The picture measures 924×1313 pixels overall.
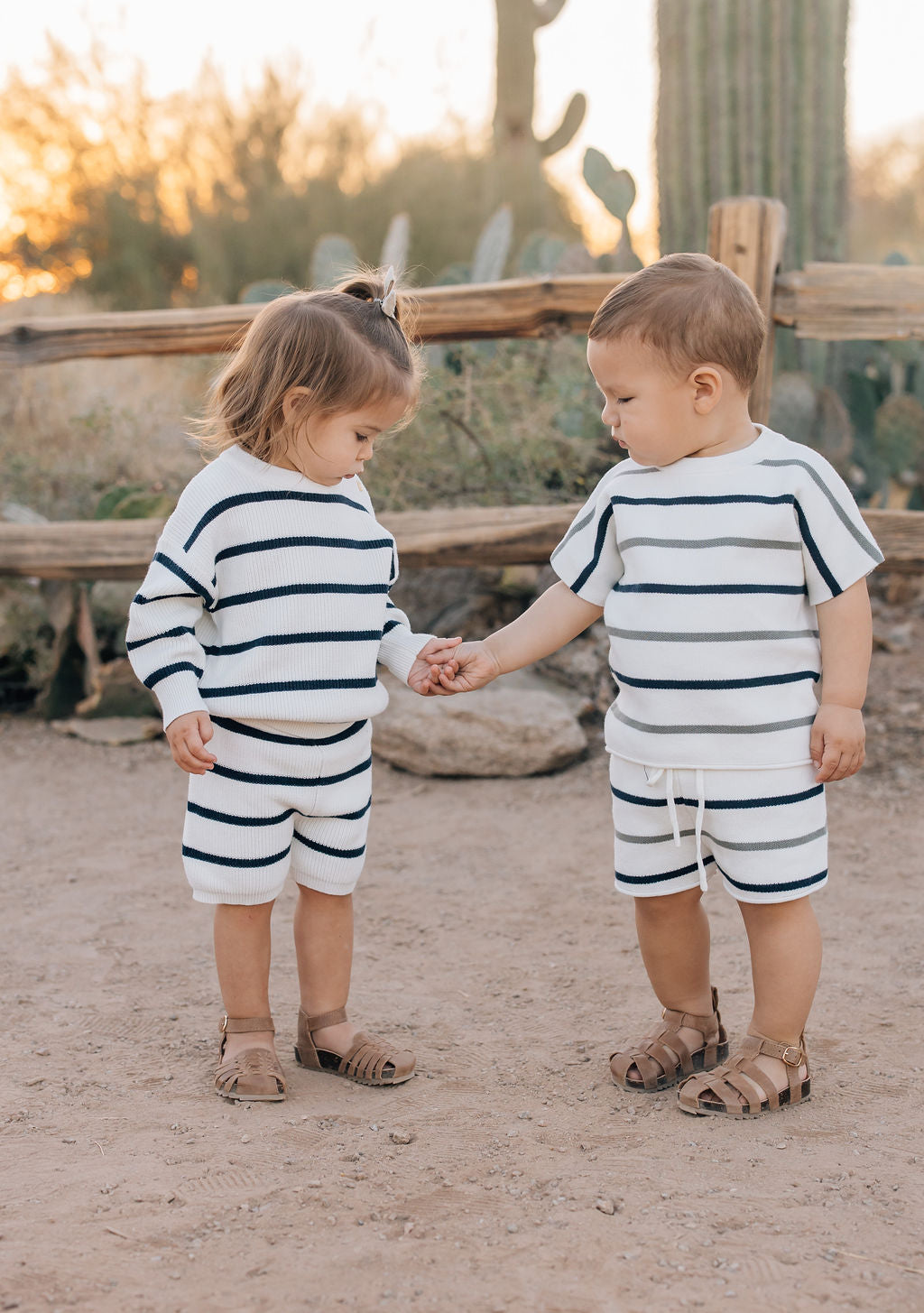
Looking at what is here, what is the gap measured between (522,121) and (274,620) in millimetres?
7861

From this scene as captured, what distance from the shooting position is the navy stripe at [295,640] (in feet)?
5.80

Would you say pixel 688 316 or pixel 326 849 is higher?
pixel 688 316

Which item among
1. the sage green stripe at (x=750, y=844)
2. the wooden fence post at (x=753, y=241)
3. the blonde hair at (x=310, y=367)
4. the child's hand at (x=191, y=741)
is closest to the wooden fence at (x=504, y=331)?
the wooden fence post at (x=753, y=241)

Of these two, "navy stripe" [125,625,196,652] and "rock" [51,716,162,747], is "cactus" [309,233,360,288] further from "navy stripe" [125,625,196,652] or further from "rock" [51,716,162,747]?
"navy stripe" [125,625,196,652]

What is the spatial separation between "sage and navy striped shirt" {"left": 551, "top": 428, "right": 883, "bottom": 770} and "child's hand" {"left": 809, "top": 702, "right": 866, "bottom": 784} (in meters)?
0.02

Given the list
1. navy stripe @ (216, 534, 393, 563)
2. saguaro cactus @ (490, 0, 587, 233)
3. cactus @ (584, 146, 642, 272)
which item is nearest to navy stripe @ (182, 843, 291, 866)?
navy stripe @ (216, 534, 393, 563)

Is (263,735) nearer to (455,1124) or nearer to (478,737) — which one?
(455,1124)

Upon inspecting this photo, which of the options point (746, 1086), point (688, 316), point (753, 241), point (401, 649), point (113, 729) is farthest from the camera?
point (113, 729)

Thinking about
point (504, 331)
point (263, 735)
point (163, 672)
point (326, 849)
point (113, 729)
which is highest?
point (504, 331)

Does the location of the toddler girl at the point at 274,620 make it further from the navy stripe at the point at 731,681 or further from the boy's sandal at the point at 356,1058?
the navy stripe at the point at 731,681

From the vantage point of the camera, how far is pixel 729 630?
1.67 m

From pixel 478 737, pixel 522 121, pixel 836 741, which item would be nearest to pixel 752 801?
pixel 836 741

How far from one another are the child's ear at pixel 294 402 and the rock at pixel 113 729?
8.23 feet

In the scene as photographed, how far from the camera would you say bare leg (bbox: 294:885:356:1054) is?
75.4 inches
